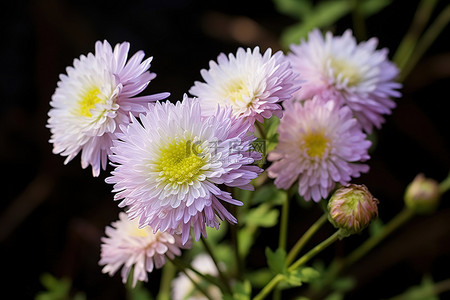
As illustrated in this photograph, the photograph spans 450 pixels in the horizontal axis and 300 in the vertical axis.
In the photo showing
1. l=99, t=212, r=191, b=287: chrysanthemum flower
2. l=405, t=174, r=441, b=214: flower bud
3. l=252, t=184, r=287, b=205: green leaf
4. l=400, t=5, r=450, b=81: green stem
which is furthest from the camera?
l=400, t=5, r=450, b=81: green stem

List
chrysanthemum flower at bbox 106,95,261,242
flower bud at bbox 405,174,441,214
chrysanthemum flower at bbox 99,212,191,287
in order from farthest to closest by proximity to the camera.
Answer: flower bud at bbox 405,174,441,214 < chrysanthemum flower at bbox 99,212,191,287 < chrysanthemum flower at bbox 106,95,261,242

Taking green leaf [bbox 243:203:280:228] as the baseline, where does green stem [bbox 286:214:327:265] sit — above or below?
below

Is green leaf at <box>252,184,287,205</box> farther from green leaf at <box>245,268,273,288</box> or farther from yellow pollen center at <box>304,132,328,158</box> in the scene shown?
green leaf at <box>245,268,273,288</box>

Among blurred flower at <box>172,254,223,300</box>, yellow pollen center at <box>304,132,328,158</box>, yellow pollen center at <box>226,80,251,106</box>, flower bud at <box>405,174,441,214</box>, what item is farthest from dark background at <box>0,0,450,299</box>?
yellow pollen center at <box>226,80,251,106</box>

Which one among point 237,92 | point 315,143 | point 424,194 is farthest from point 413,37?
point 237,92

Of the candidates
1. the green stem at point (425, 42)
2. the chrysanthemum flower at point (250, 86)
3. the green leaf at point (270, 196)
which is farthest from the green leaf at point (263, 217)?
the green stem at point (425, 42)

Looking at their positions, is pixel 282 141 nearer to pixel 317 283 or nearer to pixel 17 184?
pixel 317 283

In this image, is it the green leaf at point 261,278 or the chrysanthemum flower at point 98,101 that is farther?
the green leaf at point 261,278

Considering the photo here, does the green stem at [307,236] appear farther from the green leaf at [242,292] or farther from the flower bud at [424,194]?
the flower bud at [424,194]
